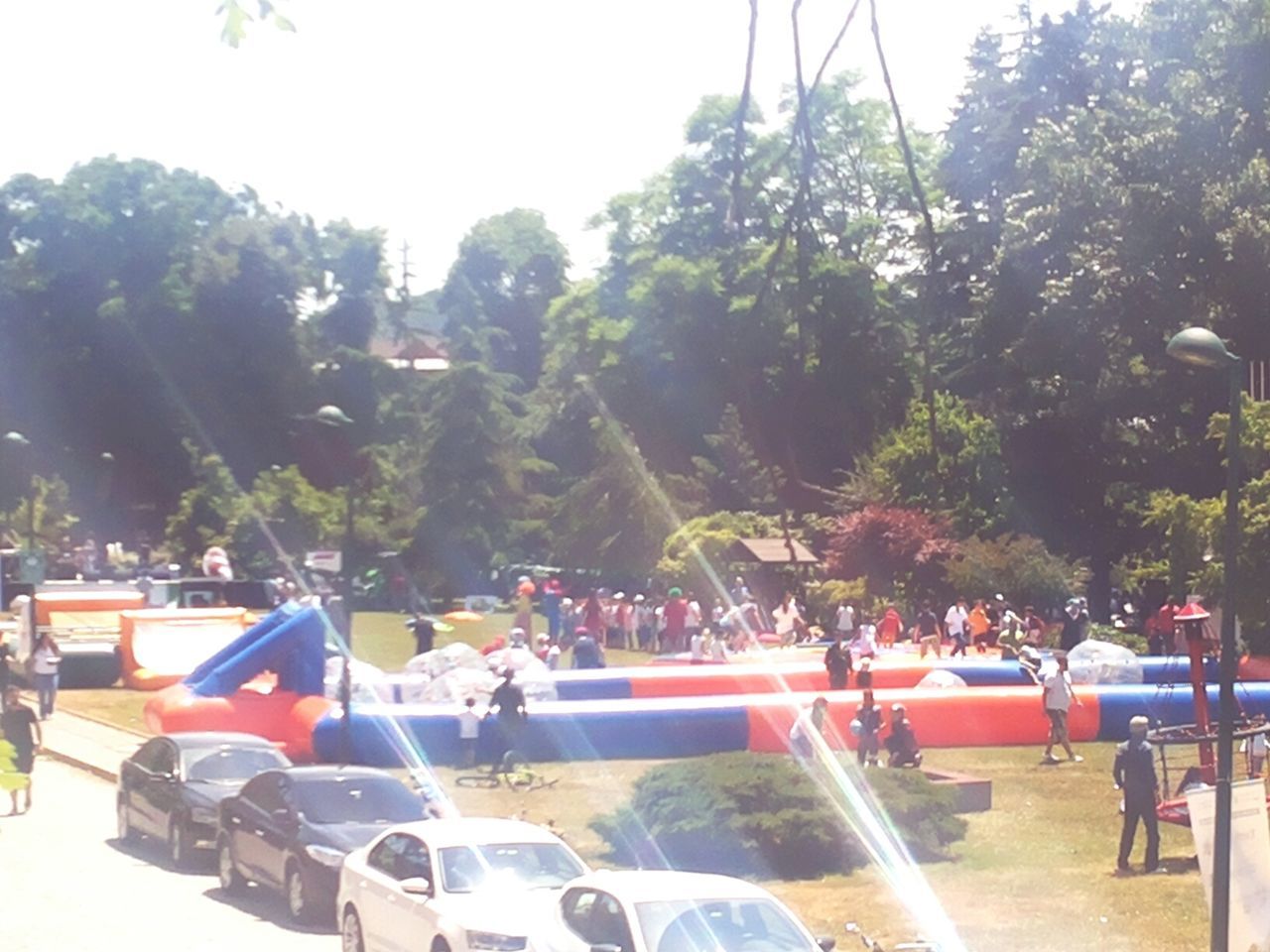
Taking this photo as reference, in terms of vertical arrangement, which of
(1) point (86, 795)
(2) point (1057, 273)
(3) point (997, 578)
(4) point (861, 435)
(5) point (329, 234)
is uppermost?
(5) point (329, 234)

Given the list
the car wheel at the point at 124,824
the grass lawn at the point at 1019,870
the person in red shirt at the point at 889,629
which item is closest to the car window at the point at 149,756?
the car wheel at the point at 124,824

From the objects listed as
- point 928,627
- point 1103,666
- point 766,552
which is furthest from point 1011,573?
point 1103,666

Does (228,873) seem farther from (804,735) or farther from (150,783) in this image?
(804,735)

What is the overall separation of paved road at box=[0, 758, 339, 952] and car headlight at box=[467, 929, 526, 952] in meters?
3.59

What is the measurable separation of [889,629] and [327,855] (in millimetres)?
27822

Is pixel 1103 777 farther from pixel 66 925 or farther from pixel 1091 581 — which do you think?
pixel 1091 581

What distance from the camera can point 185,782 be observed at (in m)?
21.6

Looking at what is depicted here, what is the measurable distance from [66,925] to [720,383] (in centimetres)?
4696

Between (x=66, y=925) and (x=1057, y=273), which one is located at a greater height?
(x=1057, y=273)

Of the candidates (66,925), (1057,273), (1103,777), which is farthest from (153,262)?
(66,925)

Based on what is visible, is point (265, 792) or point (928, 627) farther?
point (928, 627)

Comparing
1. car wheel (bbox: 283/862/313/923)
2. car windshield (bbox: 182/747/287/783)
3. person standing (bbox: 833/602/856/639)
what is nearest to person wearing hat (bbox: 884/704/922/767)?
car windshield (bbox: 182/747/287/783)

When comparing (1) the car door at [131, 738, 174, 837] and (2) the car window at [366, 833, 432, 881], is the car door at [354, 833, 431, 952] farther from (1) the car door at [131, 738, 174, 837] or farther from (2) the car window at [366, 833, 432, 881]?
(1) the car door at [131, 738, 174, 837]

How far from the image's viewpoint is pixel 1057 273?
56.7 metres
